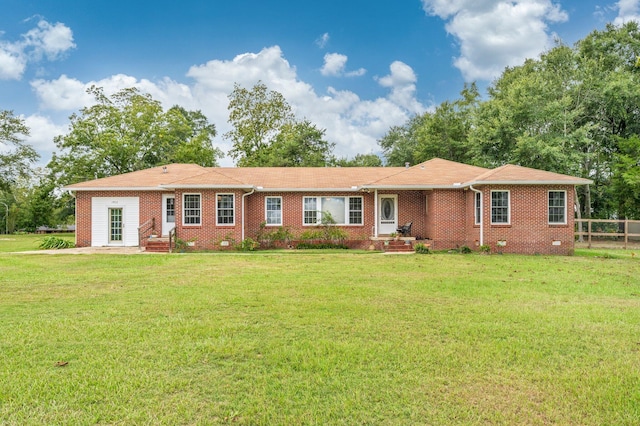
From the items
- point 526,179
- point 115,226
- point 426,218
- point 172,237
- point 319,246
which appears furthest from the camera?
point 115,226

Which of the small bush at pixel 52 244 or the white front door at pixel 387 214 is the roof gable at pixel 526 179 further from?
the small bush at pixel 52 244

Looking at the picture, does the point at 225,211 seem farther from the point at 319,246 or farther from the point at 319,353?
the point at 319,353

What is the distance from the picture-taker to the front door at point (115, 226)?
18.1 metres

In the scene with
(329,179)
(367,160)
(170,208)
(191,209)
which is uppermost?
(367,160)

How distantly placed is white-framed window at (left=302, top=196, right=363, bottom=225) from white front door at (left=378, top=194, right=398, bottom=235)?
955 millimetres

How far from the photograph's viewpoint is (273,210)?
18.1 meters

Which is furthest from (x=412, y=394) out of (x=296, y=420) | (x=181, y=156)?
(x=181, y=156)

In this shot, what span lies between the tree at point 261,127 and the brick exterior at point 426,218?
16454mm

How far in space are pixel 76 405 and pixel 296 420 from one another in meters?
1.76

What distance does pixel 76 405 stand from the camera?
9.82 feet

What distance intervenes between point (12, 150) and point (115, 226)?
23.0 metres

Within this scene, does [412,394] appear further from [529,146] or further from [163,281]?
[529,146]

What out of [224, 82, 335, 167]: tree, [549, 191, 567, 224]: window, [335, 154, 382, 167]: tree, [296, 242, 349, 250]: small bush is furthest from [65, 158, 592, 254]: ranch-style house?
[335, 154, 382, 167]: tree

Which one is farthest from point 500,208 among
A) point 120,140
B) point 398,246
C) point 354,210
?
point 120,140
